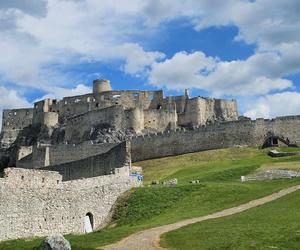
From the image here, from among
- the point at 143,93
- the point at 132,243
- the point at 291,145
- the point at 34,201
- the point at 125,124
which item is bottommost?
the point at 132,243

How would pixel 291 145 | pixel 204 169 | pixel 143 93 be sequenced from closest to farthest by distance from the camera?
1. pixel 204 169
2. pixel 291 145
3. pixel 143 93

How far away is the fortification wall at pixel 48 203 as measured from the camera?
24.9 m

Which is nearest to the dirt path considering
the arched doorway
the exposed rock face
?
the exposed rock face

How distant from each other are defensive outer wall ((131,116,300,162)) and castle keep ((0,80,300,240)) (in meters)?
0.12

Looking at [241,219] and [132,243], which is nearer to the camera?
[132,243]

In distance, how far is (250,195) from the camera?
106 feet

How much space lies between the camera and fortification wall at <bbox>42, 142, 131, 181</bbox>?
155 ft

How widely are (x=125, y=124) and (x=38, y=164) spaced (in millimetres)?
15829

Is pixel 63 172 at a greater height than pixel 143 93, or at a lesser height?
lesser

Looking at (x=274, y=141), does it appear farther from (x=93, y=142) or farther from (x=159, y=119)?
(x=159, y=119)

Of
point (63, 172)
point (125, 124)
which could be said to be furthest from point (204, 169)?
point (125, 124)

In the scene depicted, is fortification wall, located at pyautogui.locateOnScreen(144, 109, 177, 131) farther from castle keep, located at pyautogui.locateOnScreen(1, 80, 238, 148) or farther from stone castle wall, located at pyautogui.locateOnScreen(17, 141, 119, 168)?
stone castle wall, located at pyautogui.locateOnScreen(17, 141, 119, 168)

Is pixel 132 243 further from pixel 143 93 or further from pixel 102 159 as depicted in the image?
pixel 143 93

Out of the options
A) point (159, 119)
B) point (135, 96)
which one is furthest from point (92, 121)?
point (135, 96)
